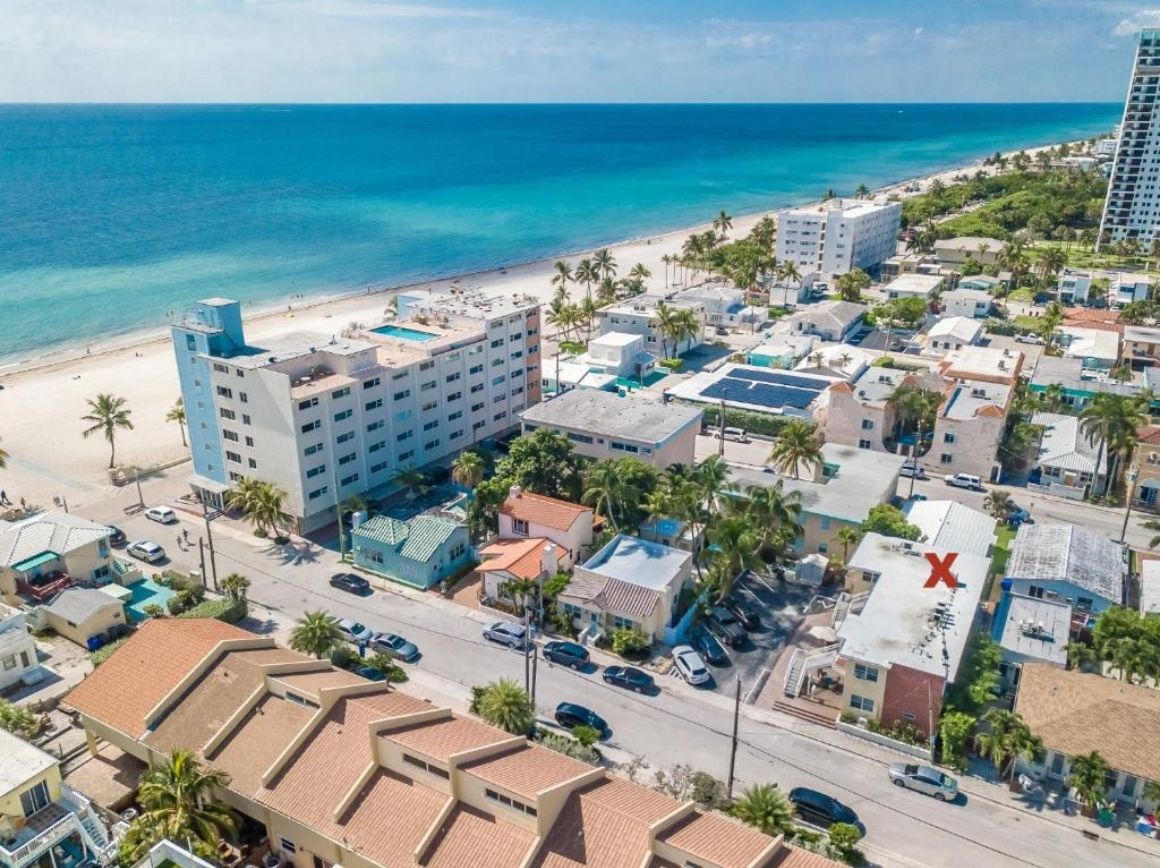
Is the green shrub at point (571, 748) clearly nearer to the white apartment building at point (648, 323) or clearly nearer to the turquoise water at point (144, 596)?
the turquoise water at point (144, 596)


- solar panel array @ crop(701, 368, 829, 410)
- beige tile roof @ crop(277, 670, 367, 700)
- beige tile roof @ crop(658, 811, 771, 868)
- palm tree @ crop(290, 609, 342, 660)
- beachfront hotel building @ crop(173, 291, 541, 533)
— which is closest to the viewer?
beige tile roof @ crop(658, 811, 771, 868)

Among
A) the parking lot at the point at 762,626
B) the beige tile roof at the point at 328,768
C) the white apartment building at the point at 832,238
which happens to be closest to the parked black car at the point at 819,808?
the parking lot at the point at 762,626

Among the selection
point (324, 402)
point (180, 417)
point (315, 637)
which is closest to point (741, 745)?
point (315, 637)

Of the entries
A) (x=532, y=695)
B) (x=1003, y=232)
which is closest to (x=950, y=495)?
(x=532, y=695)

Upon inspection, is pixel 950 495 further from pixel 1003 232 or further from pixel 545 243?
pixel 545 243

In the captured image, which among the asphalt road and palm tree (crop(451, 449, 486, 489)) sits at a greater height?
palm tree (crop(451, 449, 486, 489))

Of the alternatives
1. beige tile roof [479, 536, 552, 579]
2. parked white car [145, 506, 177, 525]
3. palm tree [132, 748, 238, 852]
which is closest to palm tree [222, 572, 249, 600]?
beige tile roof [479, 536, 552, 579]

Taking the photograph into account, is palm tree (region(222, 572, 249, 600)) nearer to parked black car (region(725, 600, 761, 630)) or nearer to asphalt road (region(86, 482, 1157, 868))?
asphalt road (region(86, 482, 1157, 868))

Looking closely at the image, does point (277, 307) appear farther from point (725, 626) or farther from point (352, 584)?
point (725, 626)
